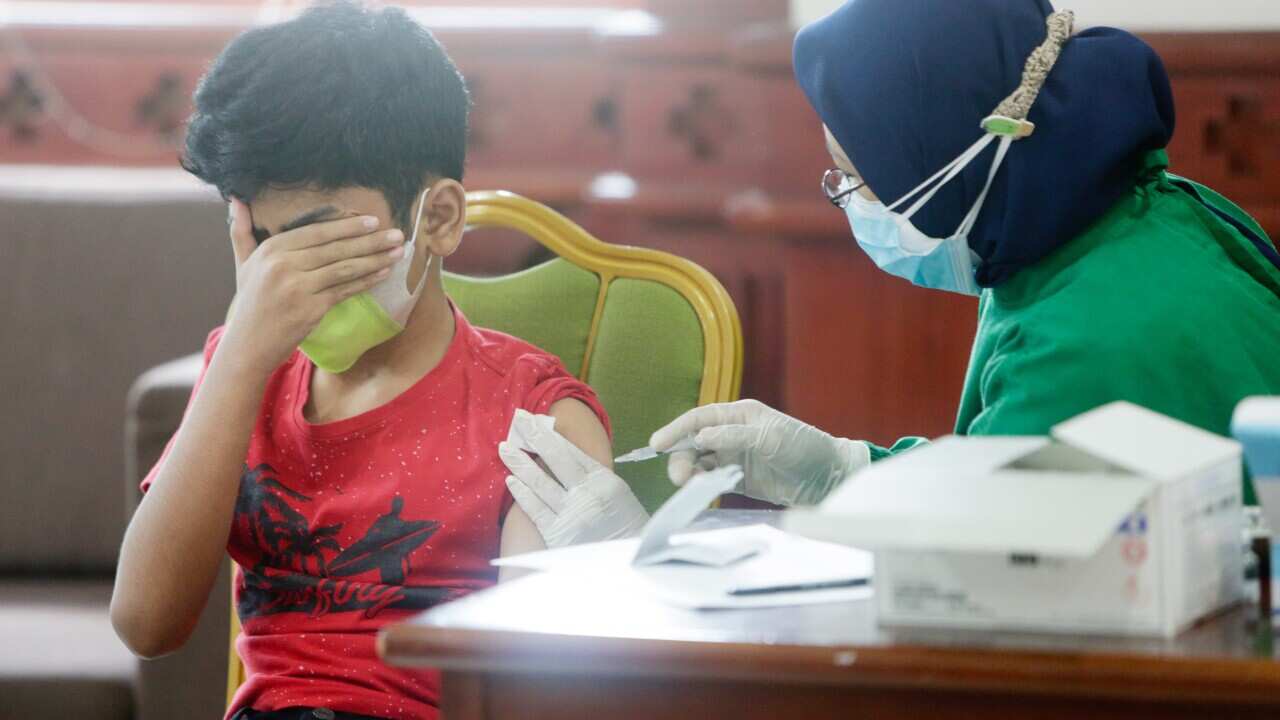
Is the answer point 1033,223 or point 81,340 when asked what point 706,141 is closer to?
point 81,340

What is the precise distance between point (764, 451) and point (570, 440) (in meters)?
0.18

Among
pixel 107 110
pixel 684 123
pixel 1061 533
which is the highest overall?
pixel 107 110

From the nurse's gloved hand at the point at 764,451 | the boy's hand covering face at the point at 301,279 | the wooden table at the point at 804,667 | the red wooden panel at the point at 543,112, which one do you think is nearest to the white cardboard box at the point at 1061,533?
the wooden table at the point at 804,667

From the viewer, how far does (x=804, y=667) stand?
77 centimetres

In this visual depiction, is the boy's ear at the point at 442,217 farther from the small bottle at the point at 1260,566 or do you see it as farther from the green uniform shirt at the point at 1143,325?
the small bottle at the point at 1260,566

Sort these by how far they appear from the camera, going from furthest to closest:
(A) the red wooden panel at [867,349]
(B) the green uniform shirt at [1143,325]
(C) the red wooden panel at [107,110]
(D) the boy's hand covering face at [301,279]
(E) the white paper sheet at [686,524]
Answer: (C) the red wooden panel at [107,110], (A) the red wooden panel at [867,349], (D) the boy's hand covering face at [301,279], (B) the green uniform shirt at [1143,325], (E) the white paper sheet at [686,524]

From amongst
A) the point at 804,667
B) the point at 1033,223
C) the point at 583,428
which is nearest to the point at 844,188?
the point at 1033,223

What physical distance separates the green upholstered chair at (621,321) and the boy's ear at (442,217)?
0.23 metres

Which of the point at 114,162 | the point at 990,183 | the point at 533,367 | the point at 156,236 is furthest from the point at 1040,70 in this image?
the point at 114,162

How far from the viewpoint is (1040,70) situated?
47.8 inches

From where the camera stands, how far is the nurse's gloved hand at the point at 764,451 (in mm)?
1207

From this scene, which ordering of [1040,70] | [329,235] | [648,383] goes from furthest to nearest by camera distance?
1. [648,383]
2. [329,235]
3. [1040,70]

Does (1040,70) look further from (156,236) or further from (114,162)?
(114,162)

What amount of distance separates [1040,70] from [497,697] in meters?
0.69
